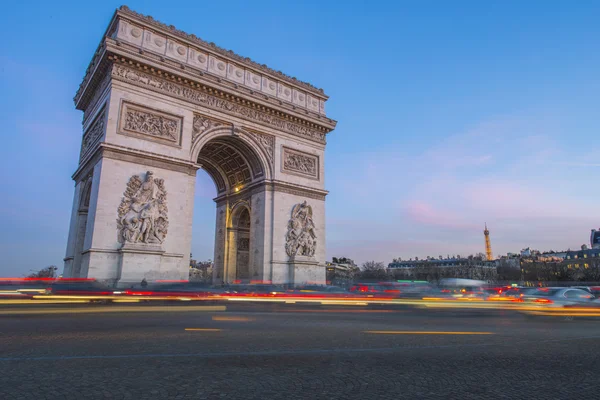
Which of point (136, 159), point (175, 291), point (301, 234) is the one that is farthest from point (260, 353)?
point (301, 234)

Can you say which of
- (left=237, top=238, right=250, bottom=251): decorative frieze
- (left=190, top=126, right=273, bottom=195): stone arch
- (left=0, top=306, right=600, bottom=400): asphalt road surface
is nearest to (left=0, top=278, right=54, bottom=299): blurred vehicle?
(left=0, top=306, right=600, bottom=400): asphalt road surface

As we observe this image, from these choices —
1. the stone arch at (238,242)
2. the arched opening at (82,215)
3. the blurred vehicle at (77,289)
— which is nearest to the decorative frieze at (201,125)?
the arched opening at (82,215)

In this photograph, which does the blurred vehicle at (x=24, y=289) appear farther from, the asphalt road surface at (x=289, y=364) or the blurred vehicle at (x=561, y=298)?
the blurred vehicle at (x=561, y=298)

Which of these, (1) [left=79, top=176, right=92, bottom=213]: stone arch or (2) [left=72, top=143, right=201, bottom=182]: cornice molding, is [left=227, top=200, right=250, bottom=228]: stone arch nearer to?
(2) [left=72, top=143, right=201, bottom=182]: cornice molding

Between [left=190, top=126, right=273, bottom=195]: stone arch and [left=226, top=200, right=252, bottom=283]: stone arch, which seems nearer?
[left=190, top=126, right=273, bottom=195]: stone arch

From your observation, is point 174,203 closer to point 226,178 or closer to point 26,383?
point 226,178

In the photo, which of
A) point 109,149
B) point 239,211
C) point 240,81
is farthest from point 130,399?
point 239,211

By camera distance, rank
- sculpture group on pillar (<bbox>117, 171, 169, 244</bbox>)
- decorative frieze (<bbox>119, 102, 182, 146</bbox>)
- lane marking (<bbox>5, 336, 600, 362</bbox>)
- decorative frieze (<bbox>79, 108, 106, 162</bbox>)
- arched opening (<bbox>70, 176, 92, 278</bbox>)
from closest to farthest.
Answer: lane marking (<bbox>5, 336, 600, 362</bbox>) < sculpture group on pillar (<bbox>117, 171, 169, 244</bbox>) < decorative frieze (<bbox>119, 102, 182, 146</bbox>) < decorative frieze (<bbox>79, 108, 106, 162</bbox>) < arched opening (<bbox>70, 176, 92, 278</bbox>)
